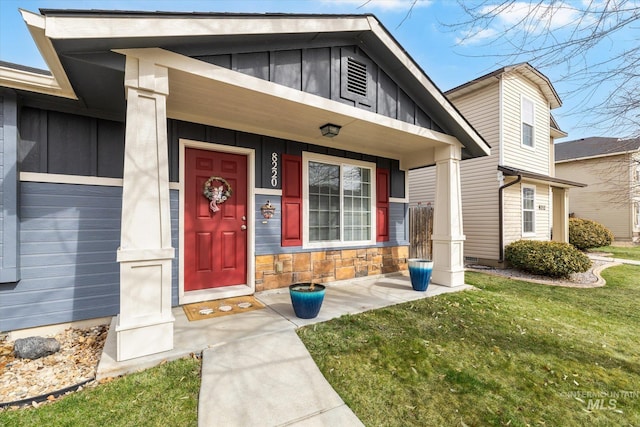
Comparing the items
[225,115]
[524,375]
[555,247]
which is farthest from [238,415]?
[555,247]

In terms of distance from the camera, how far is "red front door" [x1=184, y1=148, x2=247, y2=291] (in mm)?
3744

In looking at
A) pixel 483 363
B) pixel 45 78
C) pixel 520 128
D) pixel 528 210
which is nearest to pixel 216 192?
pixel 45 78

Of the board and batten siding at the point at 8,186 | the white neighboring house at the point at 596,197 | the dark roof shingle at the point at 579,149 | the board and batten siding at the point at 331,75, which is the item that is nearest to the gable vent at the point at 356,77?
the board and batten siding at the point at 331,75

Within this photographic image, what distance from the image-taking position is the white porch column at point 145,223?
2.29m

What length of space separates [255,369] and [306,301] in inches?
38.9

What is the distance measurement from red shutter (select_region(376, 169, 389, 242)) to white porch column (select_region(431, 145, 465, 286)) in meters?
0.96

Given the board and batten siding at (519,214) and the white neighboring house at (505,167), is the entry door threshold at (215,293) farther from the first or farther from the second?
the board and batten siding at (519,214)

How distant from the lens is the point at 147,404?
1.86 meters

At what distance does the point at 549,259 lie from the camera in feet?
20.4

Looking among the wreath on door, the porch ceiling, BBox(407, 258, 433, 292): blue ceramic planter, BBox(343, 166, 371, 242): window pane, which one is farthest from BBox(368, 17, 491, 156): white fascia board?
the wreath on door

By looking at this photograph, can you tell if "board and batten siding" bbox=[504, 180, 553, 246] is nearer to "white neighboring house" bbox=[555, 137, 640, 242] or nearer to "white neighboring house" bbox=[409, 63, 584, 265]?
"white neighboring house" bbox=[409, 63, 584, 265]

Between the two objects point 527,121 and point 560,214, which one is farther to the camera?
point 560,214

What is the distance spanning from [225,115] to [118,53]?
1395 millimetres

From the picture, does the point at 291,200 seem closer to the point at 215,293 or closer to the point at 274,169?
the point at 274,169
